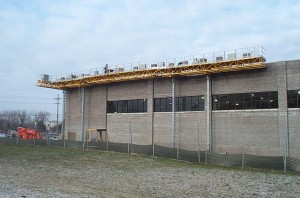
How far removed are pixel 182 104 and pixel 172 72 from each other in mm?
3799

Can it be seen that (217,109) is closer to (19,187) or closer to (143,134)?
(143,134)

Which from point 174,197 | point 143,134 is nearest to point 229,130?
point 143,134

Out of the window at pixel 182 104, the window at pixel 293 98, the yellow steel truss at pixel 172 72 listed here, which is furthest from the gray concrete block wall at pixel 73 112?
the window at pixel 293 98

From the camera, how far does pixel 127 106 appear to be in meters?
46.5

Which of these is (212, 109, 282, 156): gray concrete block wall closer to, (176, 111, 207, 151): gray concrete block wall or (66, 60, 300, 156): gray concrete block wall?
(66, 60, 300, 156): gray concrete block wall

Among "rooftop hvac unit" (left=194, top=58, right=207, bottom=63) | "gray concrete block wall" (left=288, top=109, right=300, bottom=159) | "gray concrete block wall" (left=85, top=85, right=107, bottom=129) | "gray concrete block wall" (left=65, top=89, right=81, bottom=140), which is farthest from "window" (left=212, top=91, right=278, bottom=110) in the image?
"gray concrete block wall" (left=65, top=89, right=81, bottom=140)

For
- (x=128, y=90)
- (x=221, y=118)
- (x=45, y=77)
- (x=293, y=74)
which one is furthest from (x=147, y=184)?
(x=45, y=77)

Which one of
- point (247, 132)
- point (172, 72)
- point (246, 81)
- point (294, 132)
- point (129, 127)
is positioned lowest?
point (247, 132)

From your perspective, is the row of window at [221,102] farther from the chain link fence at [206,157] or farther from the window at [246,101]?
the chain link fence at [206,157]

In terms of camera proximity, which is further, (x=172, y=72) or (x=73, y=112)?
(x=73, y=112)

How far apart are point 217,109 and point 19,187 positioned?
27307 millimetres

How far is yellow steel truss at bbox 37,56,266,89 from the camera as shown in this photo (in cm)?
3597

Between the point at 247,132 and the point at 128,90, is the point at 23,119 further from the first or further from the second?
the point at 247,132

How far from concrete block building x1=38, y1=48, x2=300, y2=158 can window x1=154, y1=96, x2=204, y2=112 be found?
110 millimetres
